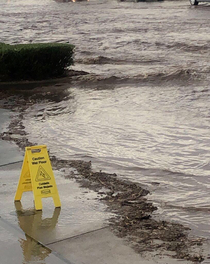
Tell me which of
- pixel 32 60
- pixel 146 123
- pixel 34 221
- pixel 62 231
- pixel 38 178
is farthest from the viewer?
pixel 32 60

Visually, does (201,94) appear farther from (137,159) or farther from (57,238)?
(57,238)

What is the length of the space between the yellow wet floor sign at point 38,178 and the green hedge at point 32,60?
8.02m

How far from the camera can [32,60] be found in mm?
13875

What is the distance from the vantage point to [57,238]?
491cm

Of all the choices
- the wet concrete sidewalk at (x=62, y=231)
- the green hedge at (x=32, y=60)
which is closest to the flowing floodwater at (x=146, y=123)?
the wet concrete sidewalk at (x=62, y=231)

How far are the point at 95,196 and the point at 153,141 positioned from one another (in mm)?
2816

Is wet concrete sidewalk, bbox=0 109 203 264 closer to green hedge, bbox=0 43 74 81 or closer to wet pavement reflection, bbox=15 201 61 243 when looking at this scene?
wet pavement reflection, bbox=15 201 61 243

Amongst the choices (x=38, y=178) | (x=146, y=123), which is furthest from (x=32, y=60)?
(x=38, y=178)

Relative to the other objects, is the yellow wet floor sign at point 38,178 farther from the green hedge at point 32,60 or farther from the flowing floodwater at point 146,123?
the green hedge at point 32,60

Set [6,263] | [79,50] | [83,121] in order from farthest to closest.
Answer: [79,50], [83,121], [6,263]

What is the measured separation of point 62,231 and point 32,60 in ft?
30.7

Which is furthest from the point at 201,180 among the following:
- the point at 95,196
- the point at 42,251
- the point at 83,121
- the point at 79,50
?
A: the point at 79,50

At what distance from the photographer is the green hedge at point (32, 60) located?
44.4ft

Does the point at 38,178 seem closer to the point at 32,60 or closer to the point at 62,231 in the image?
the point at 62,231
